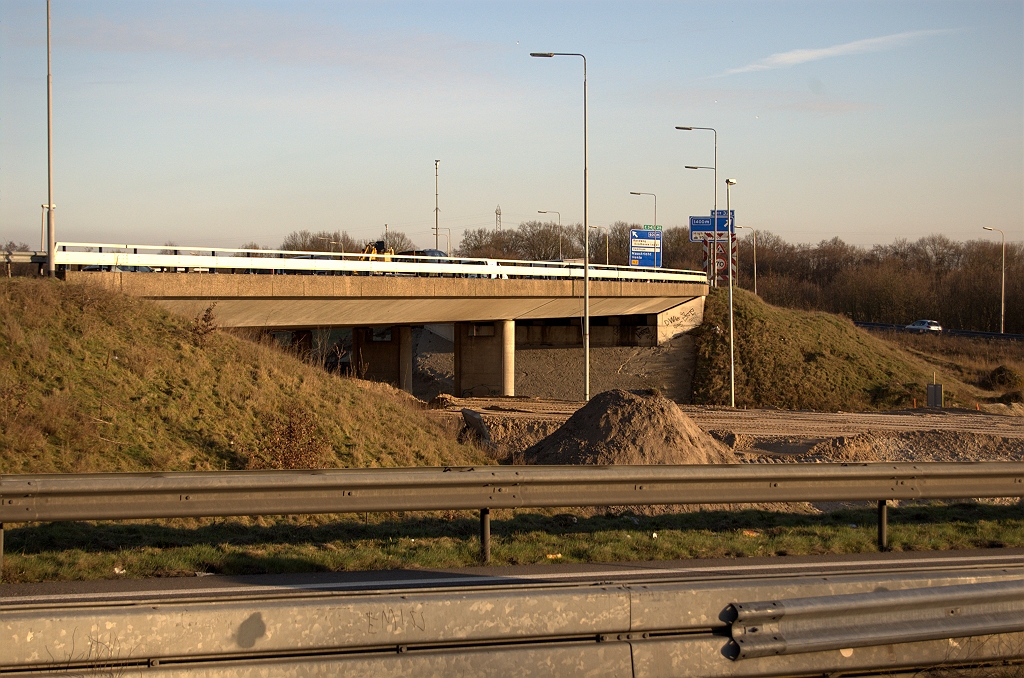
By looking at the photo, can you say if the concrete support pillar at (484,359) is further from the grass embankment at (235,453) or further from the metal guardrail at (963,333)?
the metal guardrail at (963,333)

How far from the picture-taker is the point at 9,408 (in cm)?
1158

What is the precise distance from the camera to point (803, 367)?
1812 inches

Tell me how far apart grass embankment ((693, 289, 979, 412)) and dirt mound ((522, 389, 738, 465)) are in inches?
1126

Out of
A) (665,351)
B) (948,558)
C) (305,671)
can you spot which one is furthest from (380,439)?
(665,351)

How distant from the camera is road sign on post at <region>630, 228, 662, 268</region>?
61.1 m

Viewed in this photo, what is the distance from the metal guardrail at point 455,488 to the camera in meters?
6.92

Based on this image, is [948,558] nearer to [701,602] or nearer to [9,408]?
[701,602]

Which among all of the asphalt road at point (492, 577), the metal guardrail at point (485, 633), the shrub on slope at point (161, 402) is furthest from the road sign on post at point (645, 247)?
the metal guardrail at point (485, 633)

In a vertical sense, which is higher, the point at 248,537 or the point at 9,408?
the point at 9,408

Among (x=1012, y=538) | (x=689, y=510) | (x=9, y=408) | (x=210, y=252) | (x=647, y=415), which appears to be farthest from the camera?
(x=210, y=252)

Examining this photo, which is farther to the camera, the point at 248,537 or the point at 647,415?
the point at 647,415

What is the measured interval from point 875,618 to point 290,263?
70.0 ft

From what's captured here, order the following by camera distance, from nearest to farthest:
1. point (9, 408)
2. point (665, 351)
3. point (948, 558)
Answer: point (948, 558), point (9, 408), point (665, 351)

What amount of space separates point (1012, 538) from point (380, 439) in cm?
897
